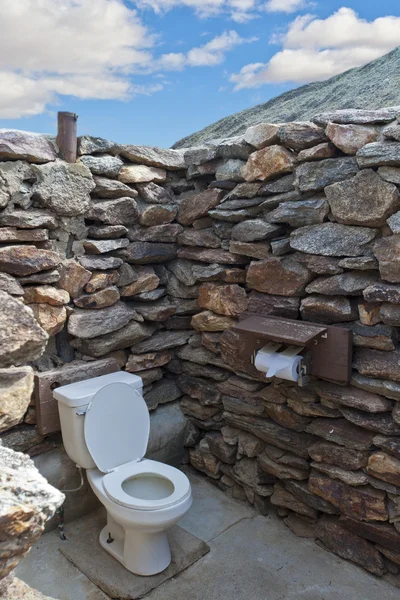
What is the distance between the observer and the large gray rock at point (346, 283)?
2.03 m

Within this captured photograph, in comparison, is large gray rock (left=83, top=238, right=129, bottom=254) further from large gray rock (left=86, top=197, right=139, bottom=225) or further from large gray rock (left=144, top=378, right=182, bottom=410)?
large gray rock (left=144, top=378, right=182, bottom=410)

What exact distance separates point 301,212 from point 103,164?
97cm

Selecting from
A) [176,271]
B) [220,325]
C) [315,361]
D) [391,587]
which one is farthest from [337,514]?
[176,271]

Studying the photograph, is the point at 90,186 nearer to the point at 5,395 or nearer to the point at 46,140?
the point at 46,140

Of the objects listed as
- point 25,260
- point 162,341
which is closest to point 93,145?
point 25,260

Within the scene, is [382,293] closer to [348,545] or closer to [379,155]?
[379,155]

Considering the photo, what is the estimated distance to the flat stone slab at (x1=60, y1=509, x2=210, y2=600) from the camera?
6.69 feet

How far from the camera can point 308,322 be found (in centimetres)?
218

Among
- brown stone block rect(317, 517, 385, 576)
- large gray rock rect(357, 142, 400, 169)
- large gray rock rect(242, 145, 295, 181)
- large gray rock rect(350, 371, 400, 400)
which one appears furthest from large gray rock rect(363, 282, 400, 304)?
brown stone block rect(317, 517, 385, 576)

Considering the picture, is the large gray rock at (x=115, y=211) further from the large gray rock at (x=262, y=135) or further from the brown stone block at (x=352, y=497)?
the brown stone block at (x=352, y=497)

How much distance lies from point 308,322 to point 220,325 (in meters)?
0.58

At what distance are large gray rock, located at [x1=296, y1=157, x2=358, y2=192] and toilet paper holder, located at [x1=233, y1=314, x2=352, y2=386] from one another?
59cm

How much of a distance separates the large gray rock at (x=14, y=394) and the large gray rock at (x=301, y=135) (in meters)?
1.49

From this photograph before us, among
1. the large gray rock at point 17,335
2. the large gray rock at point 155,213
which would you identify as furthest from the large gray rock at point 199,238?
the large gray rock at point 17,335
